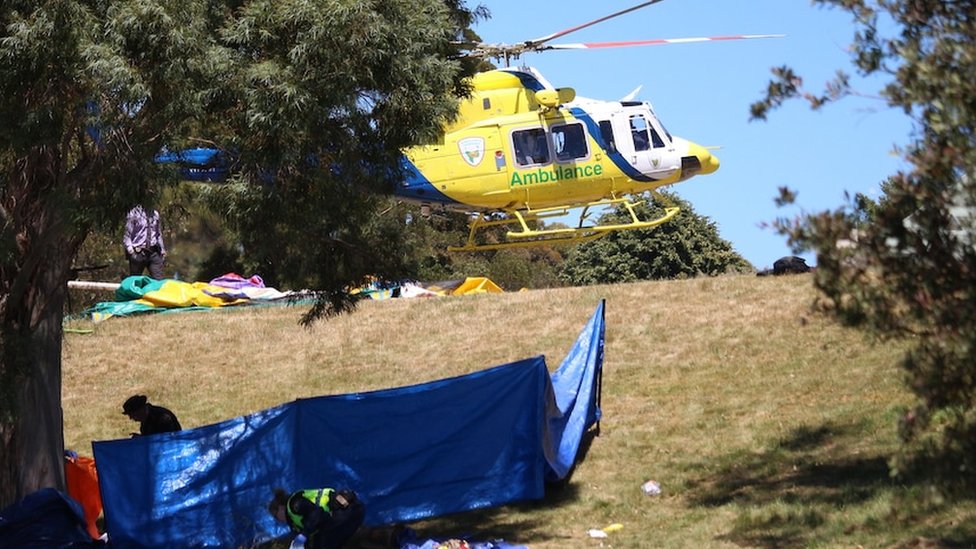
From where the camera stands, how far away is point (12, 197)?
36.3 ft

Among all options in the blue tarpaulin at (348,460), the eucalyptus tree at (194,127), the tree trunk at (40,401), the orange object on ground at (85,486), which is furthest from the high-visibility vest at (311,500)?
the orange object on ground at (85,486)

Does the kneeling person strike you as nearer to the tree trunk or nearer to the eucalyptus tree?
the eucalyptus tree

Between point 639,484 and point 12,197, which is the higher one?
point 12,197

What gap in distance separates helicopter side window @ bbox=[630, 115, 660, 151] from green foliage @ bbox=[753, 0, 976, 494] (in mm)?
16474

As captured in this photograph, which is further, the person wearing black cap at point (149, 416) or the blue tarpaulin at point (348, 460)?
the person wearing black cap at point (149, 416)

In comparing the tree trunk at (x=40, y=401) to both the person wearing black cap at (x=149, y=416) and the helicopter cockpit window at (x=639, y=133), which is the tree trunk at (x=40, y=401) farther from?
the helicopter cockpit window at (x=639, y=133)

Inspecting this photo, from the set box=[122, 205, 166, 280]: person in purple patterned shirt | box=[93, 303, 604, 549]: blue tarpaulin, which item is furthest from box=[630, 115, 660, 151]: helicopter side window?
box=[93, 303, 604, 549]: blue tarpaulin

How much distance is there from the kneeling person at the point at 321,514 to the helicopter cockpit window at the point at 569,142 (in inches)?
486

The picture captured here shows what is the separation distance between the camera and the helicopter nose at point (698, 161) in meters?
23.1

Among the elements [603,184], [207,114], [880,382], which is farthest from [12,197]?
[603,184]

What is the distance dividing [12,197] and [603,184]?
42.8 ft

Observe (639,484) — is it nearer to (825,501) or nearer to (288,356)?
(825,501)

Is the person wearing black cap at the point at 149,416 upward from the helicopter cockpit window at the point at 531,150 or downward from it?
downward

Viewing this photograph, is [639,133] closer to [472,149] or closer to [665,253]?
[472,149]
